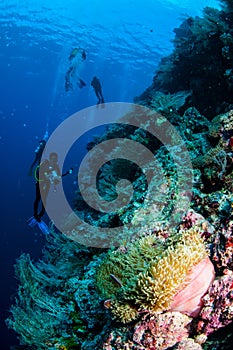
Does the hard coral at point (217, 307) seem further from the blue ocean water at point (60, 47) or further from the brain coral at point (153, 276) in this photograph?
the blue ocean water at point (60, 47)

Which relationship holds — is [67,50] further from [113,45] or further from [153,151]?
[153,151]

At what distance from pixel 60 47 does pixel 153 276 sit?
115 feet

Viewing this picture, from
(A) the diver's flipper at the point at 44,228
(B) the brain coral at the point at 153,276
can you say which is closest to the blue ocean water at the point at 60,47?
(A) the diver's flipper at the point at 44,228

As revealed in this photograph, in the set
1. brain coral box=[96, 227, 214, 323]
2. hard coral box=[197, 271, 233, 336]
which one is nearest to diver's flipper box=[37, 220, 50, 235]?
brain coral box=[96, 227, 214, 323]

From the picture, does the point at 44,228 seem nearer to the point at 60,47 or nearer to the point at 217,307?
the point at 217,307

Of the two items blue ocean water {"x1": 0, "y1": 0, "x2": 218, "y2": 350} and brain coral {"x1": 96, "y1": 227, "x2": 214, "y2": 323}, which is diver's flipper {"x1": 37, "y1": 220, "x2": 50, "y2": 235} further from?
blue ocean water {"x1": 0, "y1": 0, "x2": 218, "y2": 350}

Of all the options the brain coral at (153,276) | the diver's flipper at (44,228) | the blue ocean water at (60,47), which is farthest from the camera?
the blue ocean water at (60,47)

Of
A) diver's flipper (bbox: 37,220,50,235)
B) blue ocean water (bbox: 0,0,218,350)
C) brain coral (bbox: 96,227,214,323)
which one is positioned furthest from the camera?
blue ocean water (bbox: 0,0,218,350)

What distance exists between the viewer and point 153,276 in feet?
7.43

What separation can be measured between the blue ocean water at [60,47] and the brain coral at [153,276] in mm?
10598

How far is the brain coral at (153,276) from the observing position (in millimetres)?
2254

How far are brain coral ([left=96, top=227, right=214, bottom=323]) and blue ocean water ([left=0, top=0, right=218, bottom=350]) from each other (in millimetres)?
10598

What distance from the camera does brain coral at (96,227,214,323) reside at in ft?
7.39

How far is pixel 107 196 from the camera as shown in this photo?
19.1ft
